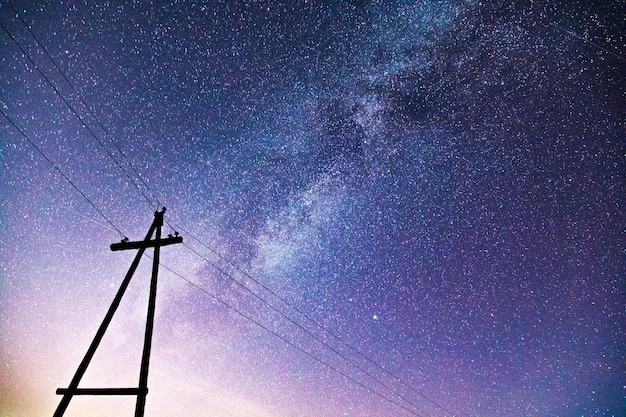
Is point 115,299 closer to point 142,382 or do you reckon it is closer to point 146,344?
point 146,344

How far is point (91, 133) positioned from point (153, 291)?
3958mm

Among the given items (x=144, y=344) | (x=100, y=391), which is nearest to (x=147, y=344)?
(x=144, y=344)

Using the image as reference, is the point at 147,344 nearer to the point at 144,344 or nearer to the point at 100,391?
the point at 144,344

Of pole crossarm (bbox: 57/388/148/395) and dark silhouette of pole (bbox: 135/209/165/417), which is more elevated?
dark silhouette of pole (bbox: 135/209/165/417)

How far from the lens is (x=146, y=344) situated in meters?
8.92

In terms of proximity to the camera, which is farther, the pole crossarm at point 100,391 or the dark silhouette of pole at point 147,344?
the pole crossarm at point 100,391

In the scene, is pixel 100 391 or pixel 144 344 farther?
pixel 144 344

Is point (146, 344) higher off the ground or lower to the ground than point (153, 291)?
lower

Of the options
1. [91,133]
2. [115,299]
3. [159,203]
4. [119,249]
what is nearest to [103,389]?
[115,299]

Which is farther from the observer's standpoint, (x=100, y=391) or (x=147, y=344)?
(x=147, y=344)

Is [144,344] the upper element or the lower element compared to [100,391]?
upper

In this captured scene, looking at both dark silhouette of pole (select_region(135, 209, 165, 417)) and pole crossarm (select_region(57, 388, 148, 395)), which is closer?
dark silhouette of pole (select_region(135, 209, 165, 417))

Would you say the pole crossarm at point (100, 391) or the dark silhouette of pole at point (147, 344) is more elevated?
the dark silhouette of pole at point (147, 344)

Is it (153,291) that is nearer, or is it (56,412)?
(56,412)
